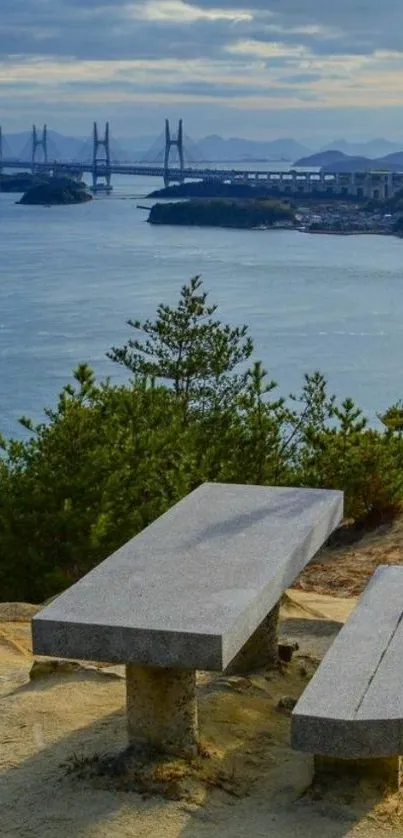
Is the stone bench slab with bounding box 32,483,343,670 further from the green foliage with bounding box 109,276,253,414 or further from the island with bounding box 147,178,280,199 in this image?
the island with bounding box 147,178,280,199

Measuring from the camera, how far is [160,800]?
7.67 feet

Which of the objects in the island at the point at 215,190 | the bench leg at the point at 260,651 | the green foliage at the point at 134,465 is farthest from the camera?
the island at the point at 215,190

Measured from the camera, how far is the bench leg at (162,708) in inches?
95.3

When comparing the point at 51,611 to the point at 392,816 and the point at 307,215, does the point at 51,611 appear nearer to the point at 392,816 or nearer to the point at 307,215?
the point at 392,816

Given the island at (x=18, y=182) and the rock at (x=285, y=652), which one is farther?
the island at (x=18, y=182)

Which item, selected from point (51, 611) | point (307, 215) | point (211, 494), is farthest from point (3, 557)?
point (307, 215)

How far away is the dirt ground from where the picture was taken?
7.40 ft

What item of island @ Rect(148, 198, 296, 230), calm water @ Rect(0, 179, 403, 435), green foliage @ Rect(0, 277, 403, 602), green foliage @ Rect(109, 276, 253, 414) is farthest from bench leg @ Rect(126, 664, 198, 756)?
island @ Rect(148, 198, 296, 230)

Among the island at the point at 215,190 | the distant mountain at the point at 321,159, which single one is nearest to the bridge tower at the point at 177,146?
the island at the point at 215,190

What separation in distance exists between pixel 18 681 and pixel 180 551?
27.7 inches

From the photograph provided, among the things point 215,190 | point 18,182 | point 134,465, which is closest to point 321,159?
point 18,182

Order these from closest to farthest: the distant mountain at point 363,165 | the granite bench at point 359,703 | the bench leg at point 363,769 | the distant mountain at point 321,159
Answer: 1. the granite bench at point 359,703
2. the bench leg at point 363,769
3. the distant mountain at point 363,165
4. the distant mountain at point 321,159

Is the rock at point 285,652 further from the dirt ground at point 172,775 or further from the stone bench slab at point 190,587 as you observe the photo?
the stone bench slab at point 190,587

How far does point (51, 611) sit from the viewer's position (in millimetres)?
2277
